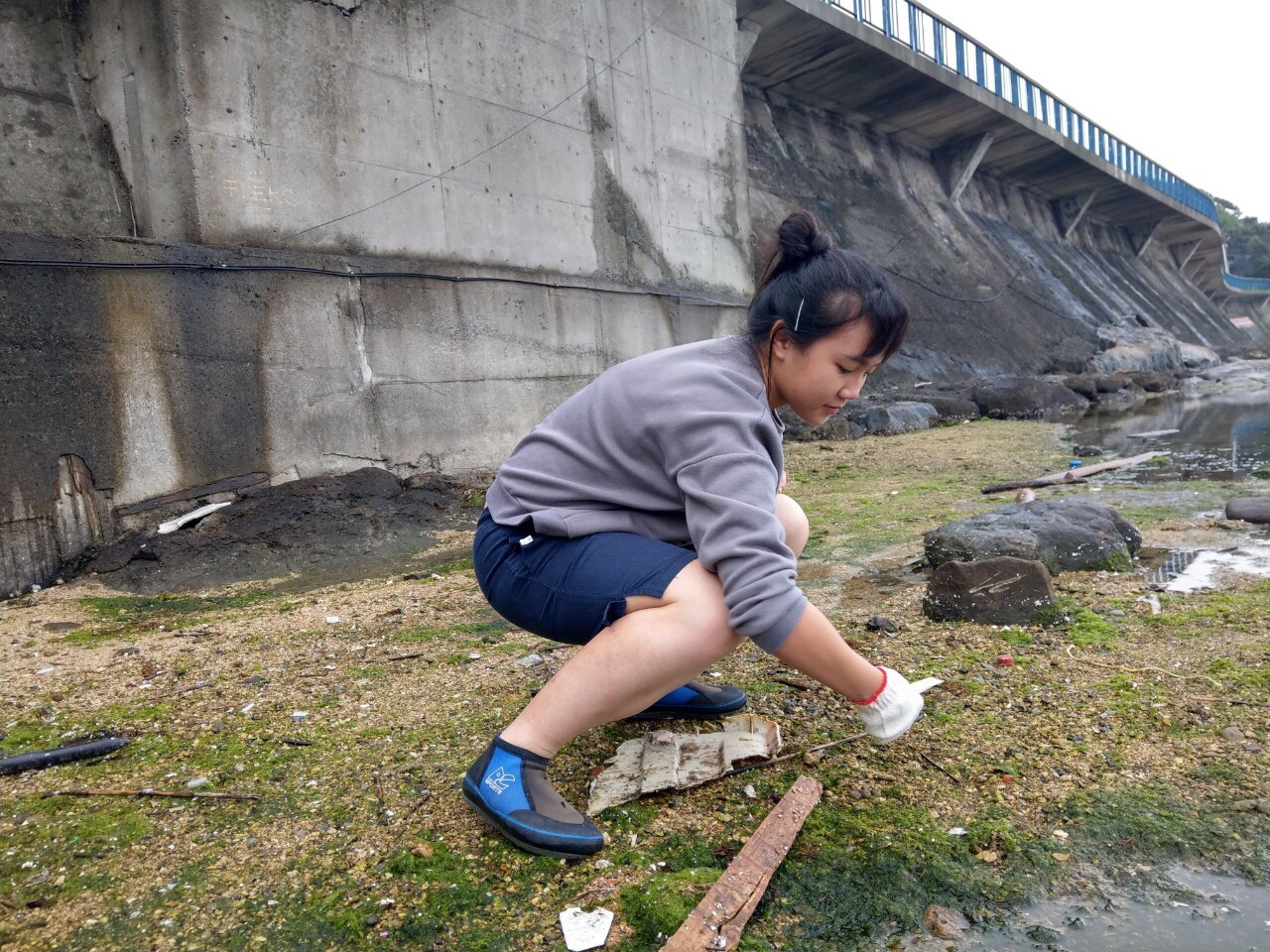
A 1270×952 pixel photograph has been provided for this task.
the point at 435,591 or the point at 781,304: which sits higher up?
the point at 781,304

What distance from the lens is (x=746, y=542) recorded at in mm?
1599

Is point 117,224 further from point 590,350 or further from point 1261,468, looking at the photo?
point 1261,468

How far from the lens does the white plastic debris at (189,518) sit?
439cm

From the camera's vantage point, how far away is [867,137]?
67.0ft

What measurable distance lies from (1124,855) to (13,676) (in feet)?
10.2

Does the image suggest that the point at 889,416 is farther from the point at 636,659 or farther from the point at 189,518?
the point at 636,659

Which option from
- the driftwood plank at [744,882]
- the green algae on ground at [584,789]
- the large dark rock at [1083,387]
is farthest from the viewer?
the large dark rock at [1083,387]

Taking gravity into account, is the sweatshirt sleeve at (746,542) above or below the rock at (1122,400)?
above

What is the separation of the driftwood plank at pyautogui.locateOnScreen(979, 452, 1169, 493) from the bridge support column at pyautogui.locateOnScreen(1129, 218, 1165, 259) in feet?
113

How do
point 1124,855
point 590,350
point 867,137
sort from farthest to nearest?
point 867,137 < point 590,350 < point 1124,855

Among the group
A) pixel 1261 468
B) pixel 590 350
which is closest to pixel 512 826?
pixel 590 350

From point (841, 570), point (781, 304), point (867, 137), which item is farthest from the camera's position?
point (867, 137)

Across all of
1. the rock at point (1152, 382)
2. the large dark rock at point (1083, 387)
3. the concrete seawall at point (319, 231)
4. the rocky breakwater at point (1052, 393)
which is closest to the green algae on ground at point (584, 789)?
the concrete seawall at point (319, 231)

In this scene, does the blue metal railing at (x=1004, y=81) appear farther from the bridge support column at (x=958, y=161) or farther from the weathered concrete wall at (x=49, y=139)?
the weathered concrete wall at (x=49, y=139)
